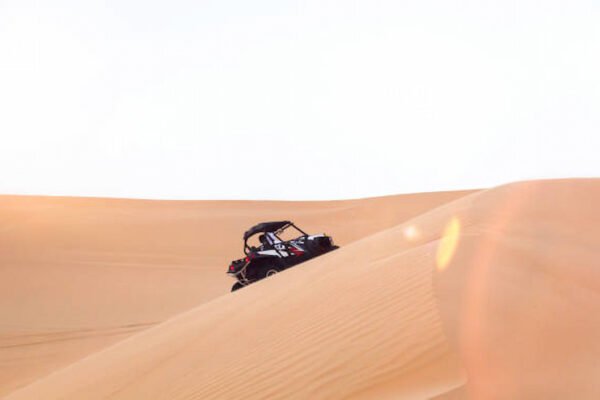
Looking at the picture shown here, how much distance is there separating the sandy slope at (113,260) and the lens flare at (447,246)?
6.53 metres

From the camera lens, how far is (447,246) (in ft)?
19.4

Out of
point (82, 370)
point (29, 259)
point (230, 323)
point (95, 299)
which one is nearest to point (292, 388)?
point (230, 323)

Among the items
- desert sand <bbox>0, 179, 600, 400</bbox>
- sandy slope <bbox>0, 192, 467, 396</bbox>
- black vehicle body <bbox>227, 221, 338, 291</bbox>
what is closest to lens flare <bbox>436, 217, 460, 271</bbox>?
desert sand <bbox>0, 179, 600, 400</bbox>

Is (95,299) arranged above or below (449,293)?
above

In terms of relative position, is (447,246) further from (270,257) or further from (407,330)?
(270,257)

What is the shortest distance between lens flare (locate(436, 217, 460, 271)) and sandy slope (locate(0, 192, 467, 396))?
653 centimetres

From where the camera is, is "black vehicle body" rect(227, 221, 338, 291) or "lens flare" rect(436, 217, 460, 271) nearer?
"lens flare" rect(436, 217, 460, 271)

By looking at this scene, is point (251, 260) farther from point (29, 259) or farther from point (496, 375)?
point (29, 259)

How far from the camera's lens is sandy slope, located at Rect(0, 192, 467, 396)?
13.7m

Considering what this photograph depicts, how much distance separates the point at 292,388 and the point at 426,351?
83 centimetres

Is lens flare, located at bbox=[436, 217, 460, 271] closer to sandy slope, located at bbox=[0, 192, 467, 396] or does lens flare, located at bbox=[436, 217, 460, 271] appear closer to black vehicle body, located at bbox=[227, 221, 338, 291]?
black vehicle body, located at bbox=[227, 221, 338, 291]

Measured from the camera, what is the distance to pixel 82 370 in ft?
24.8

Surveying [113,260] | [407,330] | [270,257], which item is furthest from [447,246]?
[113,260]

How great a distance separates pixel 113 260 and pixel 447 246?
65.6 ft
